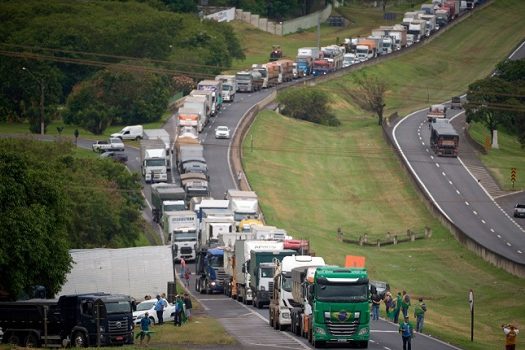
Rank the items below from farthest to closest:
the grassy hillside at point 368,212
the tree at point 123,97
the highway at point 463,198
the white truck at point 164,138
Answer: the tree at point 123,97 → the white truck at point 164,138 → the highway at point 463,198 → the grassy hillside at point 368,212

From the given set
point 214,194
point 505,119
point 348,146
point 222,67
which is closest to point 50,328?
point 214,194

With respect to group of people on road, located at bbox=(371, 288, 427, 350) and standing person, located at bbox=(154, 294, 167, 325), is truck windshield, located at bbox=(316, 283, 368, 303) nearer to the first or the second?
group of people on road, located at bbox=(371, 288, 427, 350)

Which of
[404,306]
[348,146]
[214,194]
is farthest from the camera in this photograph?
[348,146]

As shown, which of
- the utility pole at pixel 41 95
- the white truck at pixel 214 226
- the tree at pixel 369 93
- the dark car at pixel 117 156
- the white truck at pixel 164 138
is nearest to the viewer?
the white truck at pixel 214 226

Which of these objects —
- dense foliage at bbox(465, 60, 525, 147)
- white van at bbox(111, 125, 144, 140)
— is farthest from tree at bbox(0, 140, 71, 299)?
dense foliage at bbox(465, 60, 525, 147)

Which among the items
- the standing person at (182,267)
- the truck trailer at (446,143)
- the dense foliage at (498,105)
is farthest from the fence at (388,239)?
the dense foliage at (498,105)

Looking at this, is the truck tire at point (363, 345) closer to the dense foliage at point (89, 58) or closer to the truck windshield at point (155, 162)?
the truck windshield at point (155, 162)

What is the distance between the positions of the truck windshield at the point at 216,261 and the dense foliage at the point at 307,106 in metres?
87.6

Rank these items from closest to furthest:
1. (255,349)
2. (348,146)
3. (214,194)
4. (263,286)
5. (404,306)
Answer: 1. (255,349)
2. (404,306)
3. (263,286)
4. (214,194)
5. (348,146)

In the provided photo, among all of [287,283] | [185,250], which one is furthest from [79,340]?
[185,250]

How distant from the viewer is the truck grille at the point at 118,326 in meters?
58.1

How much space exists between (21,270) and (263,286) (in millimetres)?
11861

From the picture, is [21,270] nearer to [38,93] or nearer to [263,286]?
[263,286]

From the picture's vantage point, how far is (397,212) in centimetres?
12575
